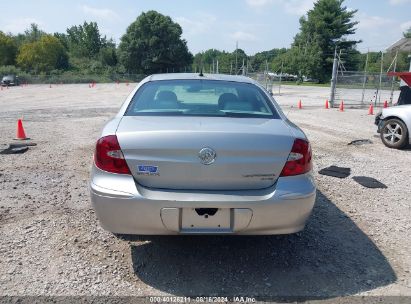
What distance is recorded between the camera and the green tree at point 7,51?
76.6m

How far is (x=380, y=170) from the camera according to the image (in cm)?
669

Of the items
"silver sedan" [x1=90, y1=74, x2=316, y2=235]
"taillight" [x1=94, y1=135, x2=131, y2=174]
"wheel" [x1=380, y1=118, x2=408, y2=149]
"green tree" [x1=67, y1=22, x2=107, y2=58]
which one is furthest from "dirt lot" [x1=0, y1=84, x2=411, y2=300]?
"green tree" [x1=67, y1=22, x2=107, y2=58]

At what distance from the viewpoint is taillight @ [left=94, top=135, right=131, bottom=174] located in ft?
9.63

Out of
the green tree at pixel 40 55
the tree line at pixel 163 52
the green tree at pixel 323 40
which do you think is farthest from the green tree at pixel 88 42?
the green tree at pixel 323 40

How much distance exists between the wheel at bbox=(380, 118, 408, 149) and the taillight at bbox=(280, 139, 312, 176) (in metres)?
6.35

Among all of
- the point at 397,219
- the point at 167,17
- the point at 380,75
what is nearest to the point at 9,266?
the point at 397,219

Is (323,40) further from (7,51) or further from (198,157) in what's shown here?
(198,157)

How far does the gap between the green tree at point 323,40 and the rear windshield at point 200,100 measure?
60.9 metres

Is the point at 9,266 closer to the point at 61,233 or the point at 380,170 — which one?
the point at 61,233

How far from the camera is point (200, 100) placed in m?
4.00

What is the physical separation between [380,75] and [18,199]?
63.6 feet

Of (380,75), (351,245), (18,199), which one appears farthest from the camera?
(380,75)

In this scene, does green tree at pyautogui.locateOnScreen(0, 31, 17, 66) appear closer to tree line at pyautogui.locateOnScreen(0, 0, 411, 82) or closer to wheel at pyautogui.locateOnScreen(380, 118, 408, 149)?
tree line at pyautogui.locateOnScreen(0, 0, 411, 82)

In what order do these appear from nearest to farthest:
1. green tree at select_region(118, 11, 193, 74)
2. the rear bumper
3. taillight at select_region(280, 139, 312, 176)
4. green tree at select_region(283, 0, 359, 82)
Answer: the rear bumper < taillight at select_region(280, 139, 312, 176) < green tree at select_region(283, 0, 359, 82) < green tree at select_region(118, 11, 193, 74)
